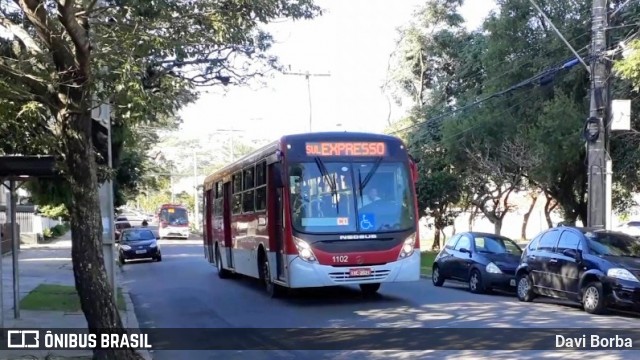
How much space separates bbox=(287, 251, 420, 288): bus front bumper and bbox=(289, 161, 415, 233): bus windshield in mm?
696

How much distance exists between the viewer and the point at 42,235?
168ft

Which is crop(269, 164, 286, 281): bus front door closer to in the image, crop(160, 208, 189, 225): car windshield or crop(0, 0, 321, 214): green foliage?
crop(0, 0, 321, 214): green foliage

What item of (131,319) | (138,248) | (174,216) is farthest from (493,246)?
(174,216)

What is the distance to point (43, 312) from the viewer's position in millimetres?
15211

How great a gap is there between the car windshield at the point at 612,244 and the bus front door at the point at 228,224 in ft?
34.9

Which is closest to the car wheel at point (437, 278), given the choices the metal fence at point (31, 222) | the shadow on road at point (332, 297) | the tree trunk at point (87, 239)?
the shadow on road at point (332, 297)

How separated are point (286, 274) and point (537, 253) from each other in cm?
549

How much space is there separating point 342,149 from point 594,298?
18.4 feet

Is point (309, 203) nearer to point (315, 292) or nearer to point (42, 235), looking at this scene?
point (315, 292)

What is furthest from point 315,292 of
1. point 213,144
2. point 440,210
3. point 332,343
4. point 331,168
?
point 213,144

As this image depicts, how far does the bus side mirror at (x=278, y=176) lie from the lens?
49.9ft

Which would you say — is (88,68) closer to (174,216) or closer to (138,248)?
(138,248)

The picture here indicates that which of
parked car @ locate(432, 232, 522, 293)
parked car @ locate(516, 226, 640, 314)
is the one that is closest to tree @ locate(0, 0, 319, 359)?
parked car @ locate(516, 226, 640, 314)

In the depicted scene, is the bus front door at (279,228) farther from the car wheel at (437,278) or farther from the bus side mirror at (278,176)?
the car wheel at (437,278)
